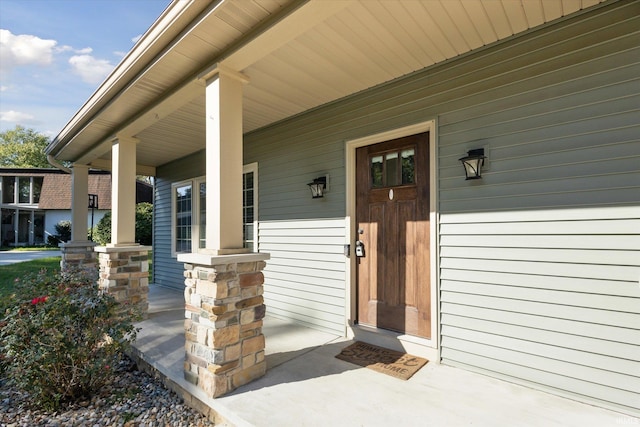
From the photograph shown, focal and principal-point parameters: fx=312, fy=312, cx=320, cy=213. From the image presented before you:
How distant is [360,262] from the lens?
3270mm

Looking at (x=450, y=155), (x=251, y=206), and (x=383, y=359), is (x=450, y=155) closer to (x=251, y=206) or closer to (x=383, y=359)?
(x=383, y=359)

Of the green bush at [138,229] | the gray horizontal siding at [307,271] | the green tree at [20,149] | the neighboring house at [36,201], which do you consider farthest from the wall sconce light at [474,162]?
the green tree at [20,149]

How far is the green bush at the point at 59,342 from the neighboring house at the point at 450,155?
0.83 meters

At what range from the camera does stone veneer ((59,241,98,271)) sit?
532cm

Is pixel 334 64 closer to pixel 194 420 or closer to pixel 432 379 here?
pixel 432 379

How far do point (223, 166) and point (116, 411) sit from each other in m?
1.83

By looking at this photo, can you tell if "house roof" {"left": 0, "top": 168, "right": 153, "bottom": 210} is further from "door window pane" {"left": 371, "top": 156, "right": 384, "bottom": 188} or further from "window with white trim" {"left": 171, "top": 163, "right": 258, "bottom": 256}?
"door window pane" {"left": 371, "top": 156, "right": 384, "bottom": 188}

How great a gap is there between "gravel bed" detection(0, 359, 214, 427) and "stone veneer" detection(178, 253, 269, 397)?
19cm

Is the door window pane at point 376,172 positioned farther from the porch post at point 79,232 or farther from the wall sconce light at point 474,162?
the porch post at point 79,232

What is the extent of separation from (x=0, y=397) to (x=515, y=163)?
165 inches

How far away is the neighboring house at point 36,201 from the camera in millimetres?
16750

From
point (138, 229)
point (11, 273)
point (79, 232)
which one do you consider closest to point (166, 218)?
point (79, 232)

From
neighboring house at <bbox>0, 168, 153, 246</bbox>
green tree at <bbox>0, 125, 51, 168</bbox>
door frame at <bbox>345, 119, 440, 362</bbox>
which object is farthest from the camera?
green tree at <bbox>0, 125, 51, 168</bbox>

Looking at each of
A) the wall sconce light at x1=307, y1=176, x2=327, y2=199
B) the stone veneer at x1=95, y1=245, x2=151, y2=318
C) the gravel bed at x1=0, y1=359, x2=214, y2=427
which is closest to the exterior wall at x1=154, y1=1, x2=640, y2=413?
the wall sconce light at x1=307, y1=176, x2=327, y2=199
